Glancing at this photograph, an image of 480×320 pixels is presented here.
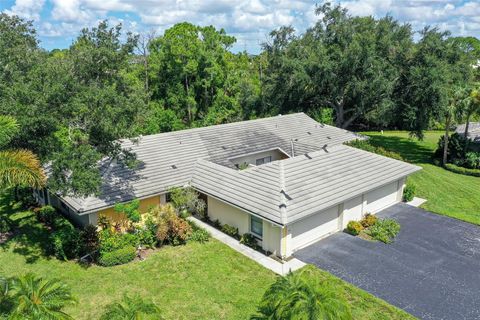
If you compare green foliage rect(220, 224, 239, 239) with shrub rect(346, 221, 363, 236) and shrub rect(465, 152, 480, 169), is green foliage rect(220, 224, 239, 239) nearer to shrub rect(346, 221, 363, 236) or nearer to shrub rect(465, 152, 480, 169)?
shrub rect(346, 221, 363, 236)

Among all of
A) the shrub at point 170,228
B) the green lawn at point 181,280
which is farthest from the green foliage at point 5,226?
the shrub at point 170,228

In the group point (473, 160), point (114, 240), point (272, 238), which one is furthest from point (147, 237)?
point (473, 160)

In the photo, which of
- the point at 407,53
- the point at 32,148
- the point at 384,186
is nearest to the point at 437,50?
the point at 407,53

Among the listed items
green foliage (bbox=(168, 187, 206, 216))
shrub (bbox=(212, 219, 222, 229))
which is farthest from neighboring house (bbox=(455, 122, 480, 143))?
green foliage (bbox=(168, 187, 206, 216))

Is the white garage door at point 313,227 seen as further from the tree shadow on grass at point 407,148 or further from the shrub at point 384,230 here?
the tree shadow on grass at point 407,148

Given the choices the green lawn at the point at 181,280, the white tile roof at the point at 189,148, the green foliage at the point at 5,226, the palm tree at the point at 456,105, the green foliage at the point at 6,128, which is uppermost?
the green foliage at the point at 6,128

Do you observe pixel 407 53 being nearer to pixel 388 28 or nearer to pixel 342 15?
pixel 388 28

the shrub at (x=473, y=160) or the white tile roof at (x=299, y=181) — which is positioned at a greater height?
the white tile roof at (x=299, y=181)
